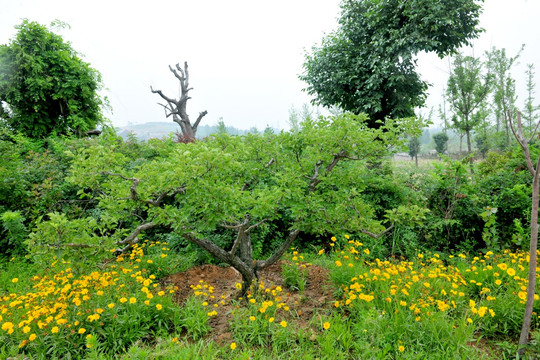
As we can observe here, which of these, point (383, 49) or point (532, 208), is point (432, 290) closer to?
point (532, 208)

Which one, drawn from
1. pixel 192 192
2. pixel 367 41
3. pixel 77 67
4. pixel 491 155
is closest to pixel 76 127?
pixel 77 67

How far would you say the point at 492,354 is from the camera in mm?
2316

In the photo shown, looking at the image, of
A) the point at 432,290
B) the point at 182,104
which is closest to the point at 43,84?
the point at 182,104

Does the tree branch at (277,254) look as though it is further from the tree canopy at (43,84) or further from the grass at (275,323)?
the tree canopy at (43,84)

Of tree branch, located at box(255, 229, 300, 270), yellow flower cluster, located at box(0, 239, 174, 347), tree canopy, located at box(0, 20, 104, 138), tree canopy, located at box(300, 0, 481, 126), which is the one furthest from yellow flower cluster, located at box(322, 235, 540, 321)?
tree canopy, located at box(0, 20, 104, 138)

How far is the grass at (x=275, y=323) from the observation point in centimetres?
229

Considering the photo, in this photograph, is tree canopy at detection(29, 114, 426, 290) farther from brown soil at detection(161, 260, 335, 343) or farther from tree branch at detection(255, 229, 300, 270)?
brown soil at detection(161, 260, 335, 343)

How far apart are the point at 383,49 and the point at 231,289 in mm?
8453

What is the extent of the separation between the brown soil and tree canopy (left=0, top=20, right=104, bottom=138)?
7535 millimetres

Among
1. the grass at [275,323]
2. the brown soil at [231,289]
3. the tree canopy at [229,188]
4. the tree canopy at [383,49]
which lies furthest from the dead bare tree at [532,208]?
Answer: the tree canopy at [383,49]

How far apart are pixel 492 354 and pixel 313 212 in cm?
185

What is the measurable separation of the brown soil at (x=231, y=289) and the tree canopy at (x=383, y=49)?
660 cm

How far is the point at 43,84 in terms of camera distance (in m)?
8.62

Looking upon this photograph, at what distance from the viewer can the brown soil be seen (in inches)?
110
